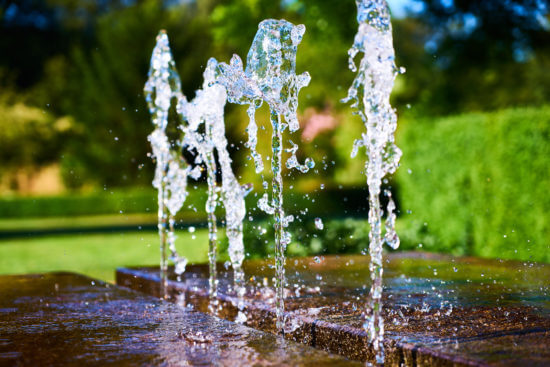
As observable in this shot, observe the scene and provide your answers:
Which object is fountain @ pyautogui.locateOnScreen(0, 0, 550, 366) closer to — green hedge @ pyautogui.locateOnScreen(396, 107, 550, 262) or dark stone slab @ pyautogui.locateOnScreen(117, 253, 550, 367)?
dark stone slab @ pyautogui.locateOnScreen(117, 253, 550, 367)

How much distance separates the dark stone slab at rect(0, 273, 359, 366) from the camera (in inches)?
81.6

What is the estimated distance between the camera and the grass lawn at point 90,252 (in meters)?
10.5

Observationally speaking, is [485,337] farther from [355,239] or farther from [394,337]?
[355,239]

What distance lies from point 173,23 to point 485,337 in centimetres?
2465

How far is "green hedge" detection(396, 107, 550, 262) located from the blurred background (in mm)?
22

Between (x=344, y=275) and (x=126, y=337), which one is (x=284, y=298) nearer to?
(x=344, y=275)

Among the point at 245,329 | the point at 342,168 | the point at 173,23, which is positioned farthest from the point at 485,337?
the point at 173,23

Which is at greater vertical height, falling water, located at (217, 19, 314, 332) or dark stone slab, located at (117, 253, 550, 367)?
falling water, located at (217, 19, 314, 332)

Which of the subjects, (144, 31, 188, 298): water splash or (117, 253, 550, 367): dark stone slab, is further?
(144, 31, 188, 298): water splash

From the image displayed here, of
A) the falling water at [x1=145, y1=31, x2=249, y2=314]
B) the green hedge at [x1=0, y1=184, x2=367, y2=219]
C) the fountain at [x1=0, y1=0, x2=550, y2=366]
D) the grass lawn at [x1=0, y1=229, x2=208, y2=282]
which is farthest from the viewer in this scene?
the green hedge at [x1=0, y1=184, x2=367, y2=219]

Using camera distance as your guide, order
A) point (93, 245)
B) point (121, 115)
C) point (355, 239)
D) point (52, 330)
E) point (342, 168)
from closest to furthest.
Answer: point (52, 330), point (355, 239), point (93, 245), point (342, 168), point (121, 115)

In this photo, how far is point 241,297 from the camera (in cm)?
352

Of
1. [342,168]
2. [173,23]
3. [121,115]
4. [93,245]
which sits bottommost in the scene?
[93,245]

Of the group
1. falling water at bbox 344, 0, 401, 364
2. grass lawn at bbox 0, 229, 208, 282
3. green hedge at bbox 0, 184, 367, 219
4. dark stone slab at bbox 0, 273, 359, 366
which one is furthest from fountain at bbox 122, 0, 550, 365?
green hedge at bbox 0, 184, 367, 219
